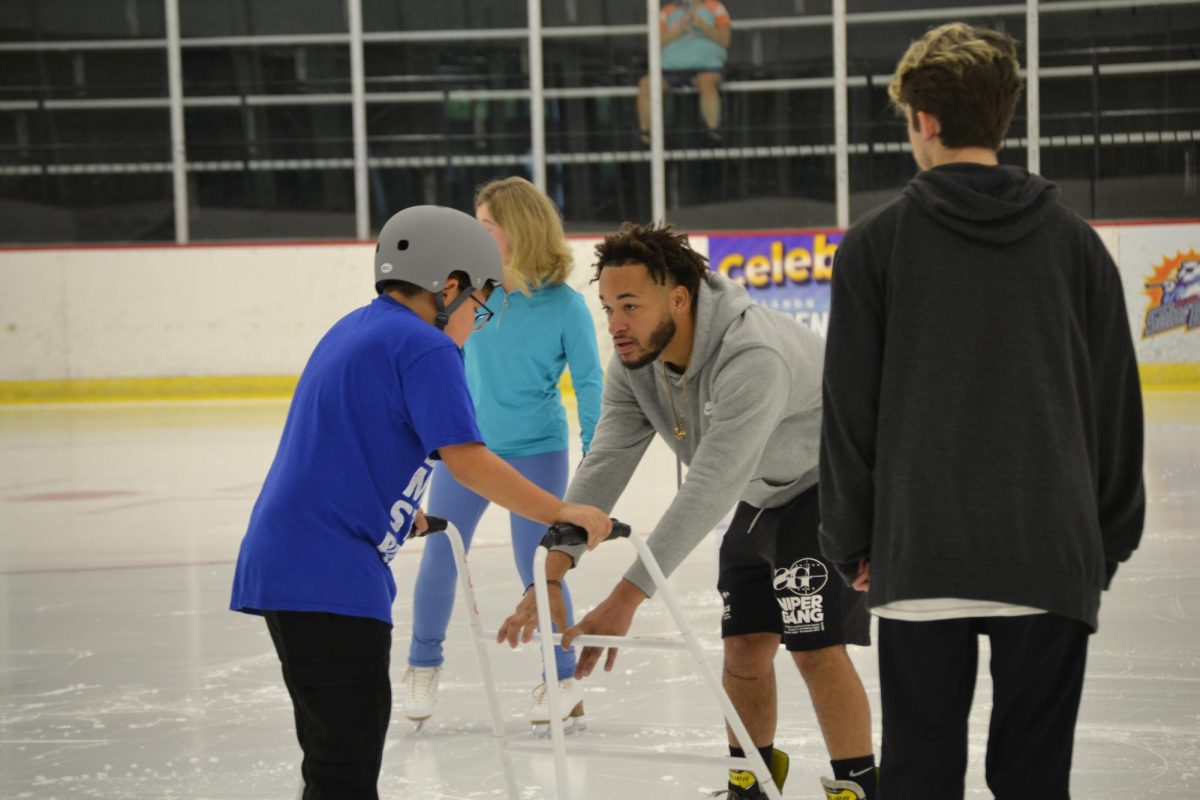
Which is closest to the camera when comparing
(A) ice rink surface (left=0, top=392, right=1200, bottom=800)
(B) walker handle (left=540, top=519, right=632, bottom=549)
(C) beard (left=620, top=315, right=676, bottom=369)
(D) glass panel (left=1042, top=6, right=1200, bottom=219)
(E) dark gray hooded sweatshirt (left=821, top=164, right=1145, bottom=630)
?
(E) dark gray hooded sweatshirt (left=821, top=164, right=1145, bottom=630)

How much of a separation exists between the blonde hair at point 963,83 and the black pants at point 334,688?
3.50 feet

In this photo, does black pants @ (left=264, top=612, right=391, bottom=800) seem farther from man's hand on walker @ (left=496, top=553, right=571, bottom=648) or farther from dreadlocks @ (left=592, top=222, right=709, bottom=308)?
dreadlocks @ (left=592, top=222, right=709, bottom=308)

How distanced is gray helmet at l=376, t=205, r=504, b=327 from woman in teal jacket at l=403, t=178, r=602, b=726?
1.42 metres

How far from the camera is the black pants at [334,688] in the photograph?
218 centimetres

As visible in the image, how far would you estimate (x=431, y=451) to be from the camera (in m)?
2.15

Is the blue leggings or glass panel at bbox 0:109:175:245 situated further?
glass panel at bbox 0:109:175:245

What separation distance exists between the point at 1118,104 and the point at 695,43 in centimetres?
408

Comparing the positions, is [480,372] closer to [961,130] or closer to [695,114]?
[961,130]

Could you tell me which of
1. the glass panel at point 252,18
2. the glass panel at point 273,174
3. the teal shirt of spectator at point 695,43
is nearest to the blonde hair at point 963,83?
the teal shirt of spectator at point 695,43

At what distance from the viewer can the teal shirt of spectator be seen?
14.8m

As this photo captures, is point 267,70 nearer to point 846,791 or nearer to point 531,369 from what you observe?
point 531,369

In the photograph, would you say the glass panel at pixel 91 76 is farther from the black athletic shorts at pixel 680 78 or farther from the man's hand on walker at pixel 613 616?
the man's hand on walker at pixel 613 616

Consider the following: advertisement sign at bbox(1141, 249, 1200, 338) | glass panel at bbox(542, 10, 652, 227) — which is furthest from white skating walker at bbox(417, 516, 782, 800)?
glass panel at bbox(542, 10, 652, 227)

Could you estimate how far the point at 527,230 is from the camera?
12.3ft
